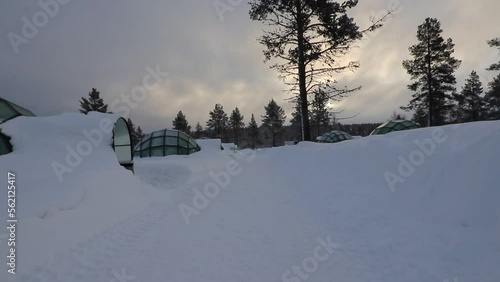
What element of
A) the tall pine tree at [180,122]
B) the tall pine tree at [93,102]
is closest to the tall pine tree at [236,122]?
the tall pine tree at [180,122]

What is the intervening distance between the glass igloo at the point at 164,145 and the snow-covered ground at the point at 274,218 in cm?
1215

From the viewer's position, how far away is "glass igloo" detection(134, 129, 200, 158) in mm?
20250

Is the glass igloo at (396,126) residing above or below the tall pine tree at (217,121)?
below

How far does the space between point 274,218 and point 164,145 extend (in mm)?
16462

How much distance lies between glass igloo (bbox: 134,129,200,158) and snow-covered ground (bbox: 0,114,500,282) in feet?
39.9

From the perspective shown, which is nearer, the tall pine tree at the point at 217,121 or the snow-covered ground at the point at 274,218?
the snow-covered ground at the point at 274,218

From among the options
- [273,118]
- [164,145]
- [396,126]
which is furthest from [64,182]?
[273,118]

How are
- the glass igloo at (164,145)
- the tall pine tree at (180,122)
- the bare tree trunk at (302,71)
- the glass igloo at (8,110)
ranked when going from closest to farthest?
the glass igloo at (8,110) → the bare tree trunk at (302,71) → the glass igloo at (164,145) → the tall pine tree at (180,122)

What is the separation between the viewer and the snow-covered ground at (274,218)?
3467mm

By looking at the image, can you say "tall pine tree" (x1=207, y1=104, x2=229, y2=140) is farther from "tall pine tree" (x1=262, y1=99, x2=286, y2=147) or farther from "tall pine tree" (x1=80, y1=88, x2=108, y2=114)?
"tall pine tree" (x1=80, y1=88, x2=108, y2=114)

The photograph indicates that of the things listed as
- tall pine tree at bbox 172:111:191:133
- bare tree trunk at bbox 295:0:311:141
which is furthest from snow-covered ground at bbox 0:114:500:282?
tall pine tree at bbox 172:111:191:133

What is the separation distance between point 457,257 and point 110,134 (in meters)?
9.31

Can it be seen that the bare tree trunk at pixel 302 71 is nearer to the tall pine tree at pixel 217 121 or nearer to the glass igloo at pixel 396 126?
the glass igloo at pixel 396 126

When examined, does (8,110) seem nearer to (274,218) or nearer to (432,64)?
(274,218)
